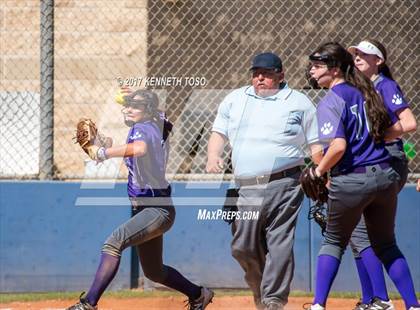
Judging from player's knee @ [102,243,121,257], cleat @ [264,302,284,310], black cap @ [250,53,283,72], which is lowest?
cleat @ [264,302,284,310]

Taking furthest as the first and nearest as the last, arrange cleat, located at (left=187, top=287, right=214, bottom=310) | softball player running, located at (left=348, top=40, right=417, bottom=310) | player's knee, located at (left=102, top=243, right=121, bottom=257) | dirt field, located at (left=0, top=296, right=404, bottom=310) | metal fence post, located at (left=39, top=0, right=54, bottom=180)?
metal fence post, located at (left=39, top=0, right=54, bottom=180) < dirt field, located at (left=0, top=296, right=404, bottom=310) < cleat, located at (left=187, top=287, right=214, bottom=310) < player's knee, located at (left=102, top=243, right=121, bottom=257) < softball player running, located at (left=348, top=40, right=417, bottom=310)

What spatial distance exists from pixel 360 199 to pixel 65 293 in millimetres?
3836

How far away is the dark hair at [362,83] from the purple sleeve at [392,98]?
0.30 m

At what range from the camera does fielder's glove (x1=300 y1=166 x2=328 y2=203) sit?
6.62 metres

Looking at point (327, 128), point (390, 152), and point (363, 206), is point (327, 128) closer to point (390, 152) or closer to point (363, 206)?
point (363, 206)

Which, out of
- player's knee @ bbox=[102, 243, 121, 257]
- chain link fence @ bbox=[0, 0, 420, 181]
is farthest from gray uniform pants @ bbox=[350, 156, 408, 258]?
chain link fence @ bbox=[0, 0, 420, 181]

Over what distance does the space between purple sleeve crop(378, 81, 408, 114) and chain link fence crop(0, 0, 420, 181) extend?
2.79m

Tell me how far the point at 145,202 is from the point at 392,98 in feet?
6.89

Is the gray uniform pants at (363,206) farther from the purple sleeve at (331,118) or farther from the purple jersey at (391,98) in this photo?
the purple jersey at (391,98)

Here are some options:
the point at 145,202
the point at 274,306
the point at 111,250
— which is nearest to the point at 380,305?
the point at 274,306

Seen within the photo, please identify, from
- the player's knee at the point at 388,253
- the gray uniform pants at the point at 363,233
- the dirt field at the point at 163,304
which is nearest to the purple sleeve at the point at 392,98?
the gray uniform pants at the point at 363,233

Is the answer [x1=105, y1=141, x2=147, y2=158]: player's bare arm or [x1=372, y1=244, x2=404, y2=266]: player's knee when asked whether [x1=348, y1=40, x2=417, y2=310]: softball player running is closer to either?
[x1=372, y1=244, x2=404, y2=266]: player's knee

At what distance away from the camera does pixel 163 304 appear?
880 cm

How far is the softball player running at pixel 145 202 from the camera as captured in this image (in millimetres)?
7219
